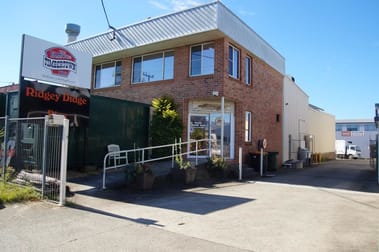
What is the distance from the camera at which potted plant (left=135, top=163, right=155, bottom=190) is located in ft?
31.5

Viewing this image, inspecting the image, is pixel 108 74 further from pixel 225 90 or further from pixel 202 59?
pixel 225 90

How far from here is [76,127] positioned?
11891 mm

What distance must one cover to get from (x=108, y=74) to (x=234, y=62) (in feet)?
25.4

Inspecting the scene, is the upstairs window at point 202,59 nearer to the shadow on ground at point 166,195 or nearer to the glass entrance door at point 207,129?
the glass entrance door at point 207,129

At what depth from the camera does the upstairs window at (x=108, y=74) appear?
17755mm

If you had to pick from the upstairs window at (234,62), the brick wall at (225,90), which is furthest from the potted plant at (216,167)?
the upstairs window at (234,62)

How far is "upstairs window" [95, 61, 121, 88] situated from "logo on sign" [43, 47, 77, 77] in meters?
6.51

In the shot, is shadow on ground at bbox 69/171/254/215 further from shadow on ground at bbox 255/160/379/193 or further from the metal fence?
shadow on ground at bbox 255/160/379/193

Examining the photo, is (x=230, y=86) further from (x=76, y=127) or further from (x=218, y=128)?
(x=76, y=127)

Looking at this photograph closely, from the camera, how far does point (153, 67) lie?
1614cm

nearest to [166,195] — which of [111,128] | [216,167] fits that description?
[216,167]

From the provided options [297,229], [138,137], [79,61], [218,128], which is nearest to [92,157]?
[138,137]

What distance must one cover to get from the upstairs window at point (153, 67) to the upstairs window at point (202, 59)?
122cm

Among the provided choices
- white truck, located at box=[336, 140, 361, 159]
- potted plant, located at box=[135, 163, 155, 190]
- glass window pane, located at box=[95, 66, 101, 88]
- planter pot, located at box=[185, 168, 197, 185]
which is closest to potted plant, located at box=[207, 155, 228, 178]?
planter pot, located at box=[185, 168, 197, 185]
